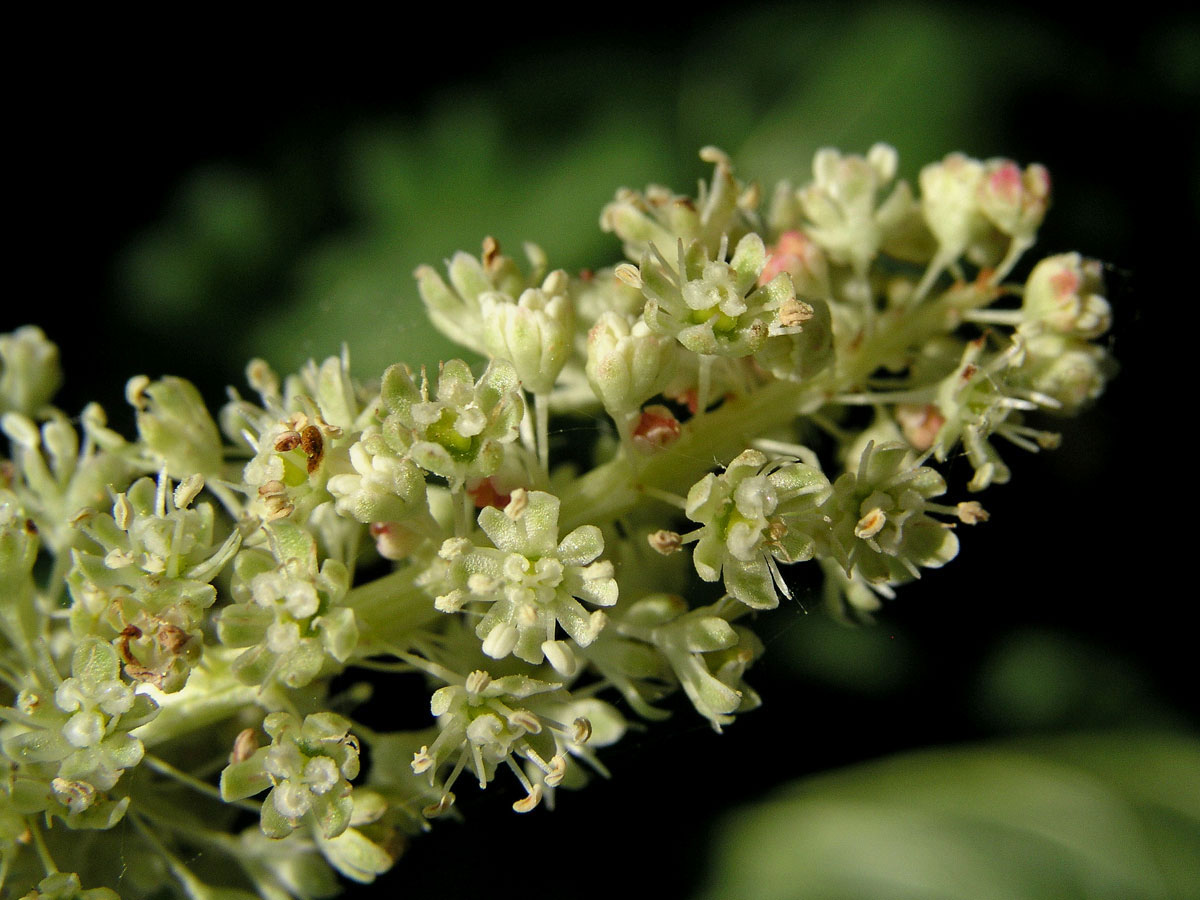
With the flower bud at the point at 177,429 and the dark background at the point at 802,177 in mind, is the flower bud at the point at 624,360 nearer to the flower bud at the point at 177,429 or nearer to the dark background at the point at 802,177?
the flower bud at the point at 177,429

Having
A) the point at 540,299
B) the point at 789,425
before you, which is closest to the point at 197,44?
the point at 540,299

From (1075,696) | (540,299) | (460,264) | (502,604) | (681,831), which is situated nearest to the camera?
(502,604)

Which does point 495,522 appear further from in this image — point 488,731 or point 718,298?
point 718,298

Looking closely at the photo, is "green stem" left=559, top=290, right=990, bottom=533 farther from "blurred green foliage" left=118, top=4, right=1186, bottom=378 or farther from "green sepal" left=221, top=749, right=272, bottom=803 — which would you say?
"blurred green foliage" left=118, top=4, right=1186, bottom=378

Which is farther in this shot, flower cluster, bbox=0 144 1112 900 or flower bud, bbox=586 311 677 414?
flower bud, bbox=586 311 677 414

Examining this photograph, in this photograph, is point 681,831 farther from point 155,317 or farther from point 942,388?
point 155,317

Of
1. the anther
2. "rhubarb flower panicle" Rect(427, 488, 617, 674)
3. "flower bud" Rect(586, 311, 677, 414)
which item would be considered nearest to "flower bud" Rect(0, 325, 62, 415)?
"rhubarb flower panicle" Rect(427, 488, 617, 674)

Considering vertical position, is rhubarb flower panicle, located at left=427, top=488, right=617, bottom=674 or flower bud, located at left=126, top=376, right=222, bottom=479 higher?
flower bud, located at left=126, top=376, right=222, bottom=479
